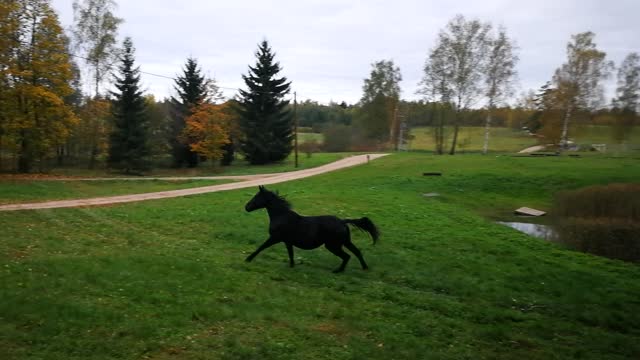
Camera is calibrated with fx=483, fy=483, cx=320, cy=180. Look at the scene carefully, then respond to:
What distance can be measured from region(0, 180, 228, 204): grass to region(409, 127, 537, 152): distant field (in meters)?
48.7

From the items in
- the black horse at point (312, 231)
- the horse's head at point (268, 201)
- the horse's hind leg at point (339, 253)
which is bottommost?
the horse's hind leg at point (339, 253)

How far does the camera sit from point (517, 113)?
93875 millimetres

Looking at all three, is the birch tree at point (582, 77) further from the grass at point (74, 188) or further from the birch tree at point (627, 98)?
the grass at point (74, 188)

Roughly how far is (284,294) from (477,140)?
270ft

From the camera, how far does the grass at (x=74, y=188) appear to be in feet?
82.7

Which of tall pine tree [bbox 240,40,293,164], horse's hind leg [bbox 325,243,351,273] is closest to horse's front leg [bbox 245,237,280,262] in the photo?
horse's hind leg [bbox 325,243,351,273]

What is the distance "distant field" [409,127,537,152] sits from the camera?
77.0 meters

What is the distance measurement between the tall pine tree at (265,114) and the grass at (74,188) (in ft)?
60.1

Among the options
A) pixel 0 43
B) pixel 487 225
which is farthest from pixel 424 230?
pixel 0 43

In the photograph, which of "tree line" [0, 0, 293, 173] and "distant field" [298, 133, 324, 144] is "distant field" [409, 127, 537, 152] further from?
"tree line" [0, 0, 293, 173]

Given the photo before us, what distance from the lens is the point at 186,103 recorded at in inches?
2221

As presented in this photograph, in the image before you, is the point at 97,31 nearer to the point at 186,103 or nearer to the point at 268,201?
the point at 186,103

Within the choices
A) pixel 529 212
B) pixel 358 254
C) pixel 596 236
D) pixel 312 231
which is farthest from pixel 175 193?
pixel 596 236

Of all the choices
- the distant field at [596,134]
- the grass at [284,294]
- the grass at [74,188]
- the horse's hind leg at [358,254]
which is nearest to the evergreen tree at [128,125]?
the grass at [74,188]
